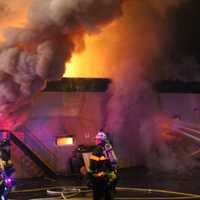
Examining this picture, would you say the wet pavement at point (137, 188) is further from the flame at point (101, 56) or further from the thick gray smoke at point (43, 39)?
the flame at point (101, 56)

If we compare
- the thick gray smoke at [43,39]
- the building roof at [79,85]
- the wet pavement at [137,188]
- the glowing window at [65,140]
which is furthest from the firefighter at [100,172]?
the glowing window at [65,140]

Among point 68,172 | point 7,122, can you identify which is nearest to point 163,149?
point 68,172

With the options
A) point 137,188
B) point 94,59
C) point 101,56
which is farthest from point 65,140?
point 137,188

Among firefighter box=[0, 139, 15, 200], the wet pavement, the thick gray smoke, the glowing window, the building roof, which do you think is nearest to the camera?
firefighter box=[0, 139, 15, 200]

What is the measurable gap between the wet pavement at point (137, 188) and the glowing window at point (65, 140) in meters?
2.50

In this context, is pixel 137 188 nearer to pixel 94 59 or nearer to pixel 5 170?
pixel 5 170

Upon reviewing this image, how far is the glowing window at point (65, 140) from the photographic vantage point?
22.5 m

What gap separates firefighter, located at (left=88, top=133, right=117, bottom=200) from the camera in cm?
906

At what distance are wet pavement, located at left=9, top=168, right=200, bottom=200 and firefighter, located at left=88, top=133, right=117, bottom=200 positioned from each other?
3.72 meters

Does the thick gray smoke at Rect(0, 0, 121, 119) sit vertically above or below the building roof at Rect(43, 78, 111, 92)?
above

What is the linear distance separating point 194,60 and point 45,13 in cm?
1294

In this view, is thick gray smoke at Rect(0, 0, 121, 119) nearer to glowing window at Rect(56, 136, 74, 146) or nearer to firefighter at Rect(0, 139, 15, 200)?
glowing window at Rect(56, 136, 74, 146)

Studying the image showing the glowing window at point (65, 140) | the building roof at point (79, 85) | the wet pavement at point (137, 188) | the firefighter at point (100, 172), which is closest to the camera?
the firefighter at point (100, 172)

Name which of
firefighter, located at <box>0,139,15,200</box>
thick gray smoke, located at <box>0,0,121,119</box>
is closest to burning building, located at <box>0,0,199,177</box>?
thick gray smoke, located at <box>0,0,121,119</box>
